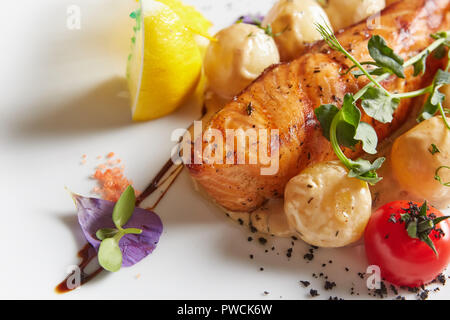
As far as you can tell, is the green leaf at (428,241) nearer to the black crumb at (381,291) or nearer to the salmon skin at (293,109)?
the black crumb at (381,291)

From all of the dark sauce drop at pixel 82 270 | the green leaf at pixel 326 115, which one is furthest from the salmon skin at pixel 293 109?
the dark sauce drop at pixel 82 270

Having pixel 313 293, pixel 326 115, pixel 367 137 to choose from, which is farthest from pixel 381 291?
pixel 326 115

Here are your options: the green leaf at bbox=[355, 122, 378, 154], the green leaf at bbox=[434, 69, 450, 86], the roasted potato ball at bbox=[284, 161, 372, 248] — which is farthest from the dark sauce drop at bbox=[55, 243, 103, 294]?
the green leaf at bbox=[434, 69, 450, 86]

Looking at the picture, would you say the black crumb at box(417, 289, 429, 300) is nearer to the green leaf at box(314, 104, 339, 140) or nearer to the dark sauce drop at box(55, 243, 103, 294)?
the green leaf at box(314, 104, 339, 140)

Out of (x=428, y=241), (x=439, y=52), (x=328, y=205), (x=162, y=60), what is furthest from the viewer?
(x=439, y=52)

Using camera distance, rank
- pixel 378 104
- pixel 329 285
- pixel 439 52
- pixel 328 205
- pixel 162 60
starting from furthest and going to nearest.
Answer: pixel 439 52
pixel 162 60
pixel 378 104
pixel 329 285
pixel 328 205

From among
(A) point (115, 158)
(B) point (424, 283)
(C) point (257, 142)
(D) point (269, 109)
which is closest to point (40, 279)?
(A) point (115, 158)

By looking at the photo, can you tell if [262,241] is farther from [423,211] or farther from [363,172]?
[423,211]
